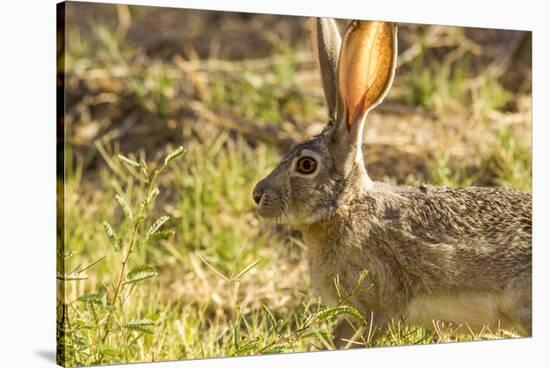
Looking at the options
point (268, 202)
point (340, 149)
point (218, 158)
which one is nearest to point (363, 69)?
point (340, 149)

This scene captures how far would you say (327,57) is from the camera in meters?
4.99

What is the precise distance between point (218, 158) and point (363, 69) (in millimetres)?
2277

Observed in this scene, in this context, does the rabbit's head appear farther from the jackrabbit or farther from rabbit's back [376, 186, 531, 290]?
rabbit's back [376, 186, 531, 290]

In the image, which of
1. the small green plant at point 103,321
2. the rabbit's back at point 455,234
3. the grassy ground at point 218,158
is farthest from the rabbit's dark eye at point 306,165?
Result: the small green plant at point 103,321

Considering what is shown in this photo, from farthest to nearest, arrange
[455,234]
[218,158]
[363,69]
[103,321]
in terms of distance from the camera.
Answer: [218,158]
[455,234]
[363,69]
[103,321]

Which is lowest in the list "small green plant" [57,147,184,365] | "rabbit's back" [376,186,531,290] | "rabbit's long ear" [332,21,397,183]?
"small green plant" [57,147,184,365]

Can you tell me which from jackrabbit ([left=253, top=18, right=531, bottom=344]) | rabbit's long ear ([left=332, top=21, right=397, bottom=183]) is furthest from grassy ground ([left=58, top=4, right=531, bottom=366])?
rabbit's long ear ([left=332, top=21, right=397, bottom=183])

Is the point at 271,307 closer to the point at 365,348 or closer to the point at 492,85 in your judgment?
the point at 365,348

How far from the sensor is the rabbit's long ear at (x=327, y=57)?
497 cm

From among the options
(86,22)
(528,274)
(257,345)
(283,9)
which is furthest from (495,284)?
(86,22)

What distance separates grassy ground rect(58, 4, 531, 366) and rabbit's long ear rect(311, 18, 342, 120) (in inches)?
39.0

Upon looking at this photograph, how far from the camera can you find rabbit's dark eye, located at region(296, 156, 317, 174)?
4.85 metres

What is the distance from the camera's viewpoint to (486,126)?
7.14 meters

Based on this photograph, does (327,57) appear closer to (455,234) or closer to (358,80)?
(358,80)
